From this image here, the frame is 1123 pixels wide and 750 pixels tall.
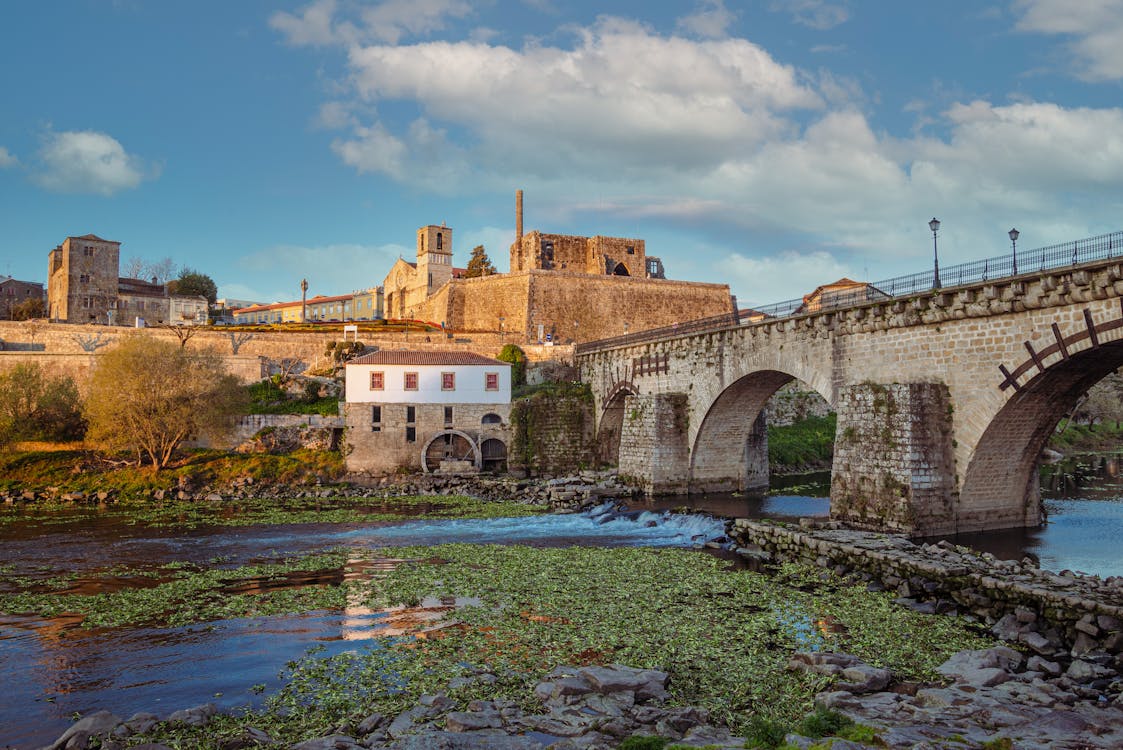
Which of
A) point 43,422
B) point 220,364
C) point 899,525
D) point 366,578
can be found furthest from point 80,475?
point 899,525

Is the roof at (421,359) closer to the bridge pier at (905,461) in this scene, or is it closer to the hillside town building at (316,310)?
the bridge pier at (905,461)

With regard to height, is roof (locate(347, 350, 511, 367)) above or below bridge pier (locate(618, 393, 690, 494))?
above

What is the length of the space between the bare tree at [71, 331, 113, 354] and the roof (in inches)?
848

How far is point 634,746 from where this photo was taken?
869cm

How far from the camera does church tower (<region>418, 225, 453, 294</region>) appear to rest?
278ft

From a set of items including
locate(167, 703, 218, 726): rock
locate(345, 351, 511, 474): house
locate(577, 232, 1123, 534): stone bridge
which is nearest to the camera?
locate(167, 703, 218, 726): rock

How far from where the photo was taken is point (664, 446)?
36.2 metres

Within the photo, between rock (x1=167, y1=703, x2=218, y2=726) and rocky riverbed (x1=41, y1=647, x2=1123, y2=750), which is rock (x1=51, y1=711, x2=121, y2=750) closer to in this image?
rocky riverbed (x1=41, y1=647, x2=1123, y2=750)

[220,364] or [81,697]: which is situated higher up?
[220,364]

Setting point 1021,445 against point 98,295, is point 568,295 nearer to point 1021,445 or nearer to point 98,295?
point 1021,445

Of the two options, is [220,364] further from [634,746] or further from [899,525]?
[634,746]

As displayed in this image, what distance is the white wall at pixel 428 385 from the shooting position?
4359cm

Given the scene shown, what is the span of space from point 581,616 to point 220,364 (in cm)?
3600

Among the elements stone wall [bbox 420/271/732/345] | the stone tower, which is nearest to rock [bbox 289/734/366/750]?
stone wall [bbox 420/271/732/345]
